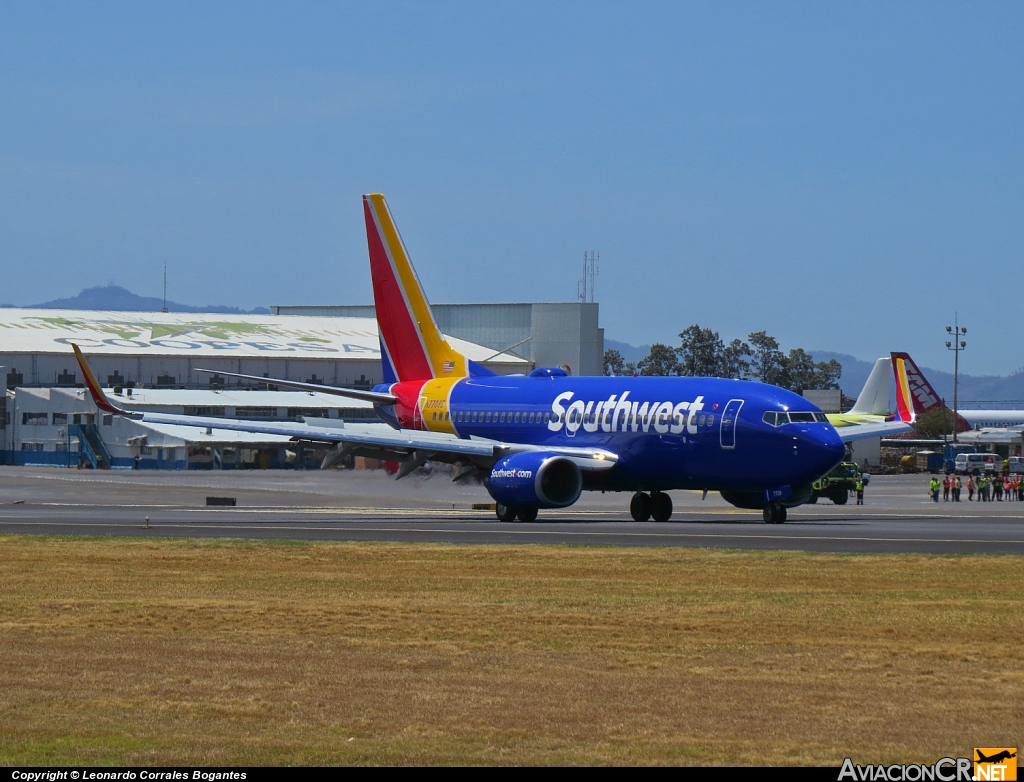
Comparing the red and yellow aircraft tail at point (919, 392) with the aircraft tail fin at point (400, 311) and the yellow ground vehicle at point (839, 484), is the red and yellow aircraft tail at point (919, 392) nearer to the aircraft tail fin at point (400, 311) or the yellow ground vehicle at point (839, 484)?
the yellow ground vehicle at point (839, 484)

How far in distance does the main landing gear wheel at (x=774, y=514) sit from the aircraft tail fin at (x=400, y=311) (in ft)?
43.4

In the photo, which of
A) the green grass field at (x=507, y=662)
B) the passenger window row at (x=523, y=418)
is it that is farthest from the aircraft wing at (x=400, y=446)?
the green grass field at (x=507, y=662)

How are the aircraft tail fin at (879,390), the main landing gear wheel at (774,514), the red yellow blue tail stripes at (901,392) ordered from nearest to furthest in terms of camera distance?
the main landing gear wheel at (774,514) → the red yellow blue tail stripes at (901,392) → the aircraft tail fin at (879,390)

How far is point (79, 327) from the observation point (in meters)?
134

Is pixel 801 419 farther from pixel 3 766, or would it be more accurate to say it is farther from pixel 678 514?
pixel 3 766

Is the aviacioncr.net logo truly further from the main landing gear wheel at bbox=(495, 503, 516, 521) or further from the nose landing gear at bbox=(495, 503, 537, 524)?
the main landing gear wheel at bbox=(495, 503, 516, 521)

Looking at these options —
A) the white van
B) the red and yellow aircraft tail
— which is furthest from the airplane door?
the white van

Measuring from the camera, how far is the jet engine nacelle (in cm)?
4122

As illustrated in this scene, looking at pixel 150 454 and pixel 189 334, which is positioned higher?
pixel 189 334

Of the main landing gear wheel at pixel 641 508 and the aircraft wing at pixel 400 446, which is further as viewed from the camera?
the main landing gear wheel at pixel 641 508

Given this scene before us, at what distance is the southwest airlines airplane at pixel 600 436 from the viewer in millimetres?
40219

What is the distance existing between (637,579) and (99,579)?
871 cm

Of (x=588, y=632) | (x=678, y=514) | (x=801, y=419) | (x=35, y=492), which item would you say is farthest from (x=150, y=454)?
(x=588, y=632)

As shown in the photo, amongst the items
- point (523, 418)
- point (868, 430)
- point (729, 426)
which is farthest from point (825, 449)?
point (868, 430)
